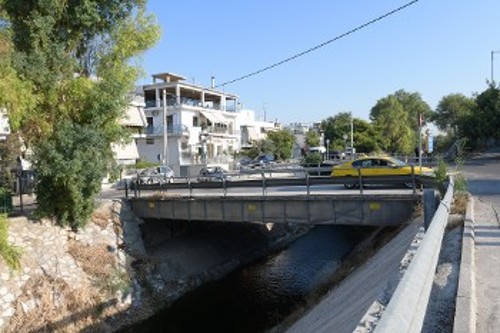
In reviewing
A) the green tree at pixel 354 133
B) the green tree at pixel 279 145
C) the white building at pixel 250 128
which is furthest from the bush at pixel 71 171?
the green tree at pixel 354 133

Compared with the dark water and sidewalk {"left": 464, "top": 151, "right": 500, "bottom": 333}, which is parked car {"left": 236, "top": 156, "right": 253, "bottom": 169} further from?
sidewalk {"left": 464, "top": 151, "right": 500, "bottom": 333}

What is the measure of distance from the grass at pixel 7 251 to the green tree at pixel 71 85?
8.79ft

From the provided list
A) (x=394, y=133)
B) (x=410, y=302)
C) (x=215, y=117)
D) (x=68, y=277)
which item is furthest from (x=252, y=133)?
(x=410, y=302)

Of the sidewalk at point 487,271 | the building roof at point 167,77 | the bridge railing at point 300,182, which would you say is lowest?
the sidewalk at point 487,271

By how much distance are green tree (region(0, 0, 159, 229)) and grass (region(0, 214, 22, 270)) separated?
8.79 ft

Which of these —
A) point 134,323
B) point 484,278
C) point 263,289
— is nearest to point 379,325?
point 484,278

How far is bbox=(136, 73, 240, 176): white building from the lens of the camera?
5688 cm

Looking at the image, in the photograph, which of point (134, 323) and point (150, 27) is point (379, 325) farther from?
point (150, 27)

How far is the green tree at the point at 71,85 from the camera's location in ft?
55.8

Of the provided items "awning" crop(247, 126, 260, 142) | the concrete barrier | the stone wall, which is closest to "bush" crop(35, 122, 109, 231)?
the stone wall

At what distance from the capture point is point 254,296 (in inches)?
788

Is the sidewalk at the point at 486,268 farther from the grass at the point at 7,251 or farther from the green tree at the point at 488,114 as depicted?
the green tree at the point at 488,114

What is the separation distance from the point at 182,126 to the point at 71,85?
3899 centimetres

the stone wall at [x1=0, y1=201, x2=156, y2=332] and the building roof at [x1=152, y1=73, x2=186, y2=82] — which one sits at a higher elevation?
the building roof at [x1=152, y1=73, x2=186, y2=82]
